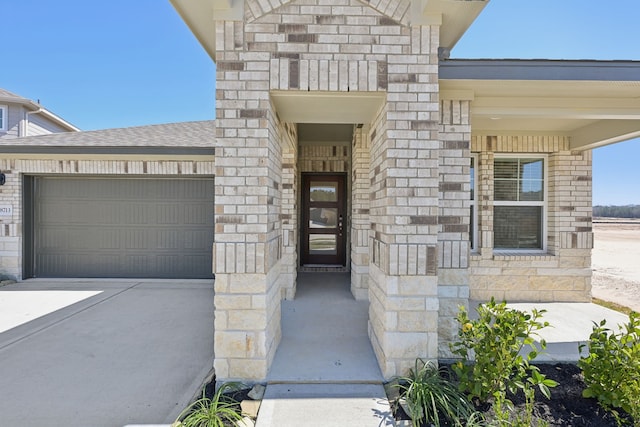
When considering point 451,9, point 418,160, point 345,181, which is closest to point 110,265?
point 345,181

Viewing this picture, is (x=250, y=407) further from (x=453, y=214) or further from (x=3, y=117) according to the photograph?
(x=3, y=117)

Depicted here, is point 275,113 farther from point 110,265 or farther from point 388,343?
point 110,265

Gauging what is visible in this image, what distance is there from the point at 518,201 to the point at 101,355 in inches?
247

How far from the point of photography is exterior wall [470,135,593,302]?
4.90 metres

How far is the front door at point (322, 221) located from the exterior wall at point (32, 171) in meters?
2.23

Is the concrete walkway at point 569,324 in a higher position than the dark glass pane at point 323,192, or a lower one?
lower

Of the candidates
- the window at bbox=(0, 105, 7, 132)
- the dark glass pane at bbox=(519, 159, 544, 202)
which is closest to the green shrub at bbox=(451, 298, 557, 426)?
the dark glass pane at bbox=(519, 159, 544, 202)

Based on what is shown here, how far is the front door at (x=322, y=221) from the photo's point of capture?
6926mm

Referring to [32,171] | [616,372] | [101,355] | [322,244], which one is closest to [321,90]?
[616,372]

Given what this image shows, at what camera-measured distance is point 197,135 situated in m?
6.66

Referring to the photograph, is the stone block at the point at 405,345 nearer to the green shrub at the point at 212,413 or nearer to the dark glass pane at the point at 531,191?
the green shrub at the point at 212,413

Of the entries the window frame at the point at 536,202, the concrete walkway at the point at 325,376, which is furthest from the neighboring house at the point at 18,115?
the window frame at the point at 536,202

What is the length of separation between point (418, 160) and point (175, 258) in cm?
548

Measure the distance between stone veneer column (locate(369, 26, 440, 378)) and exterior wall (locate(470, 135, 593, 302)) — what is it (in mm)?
2681
